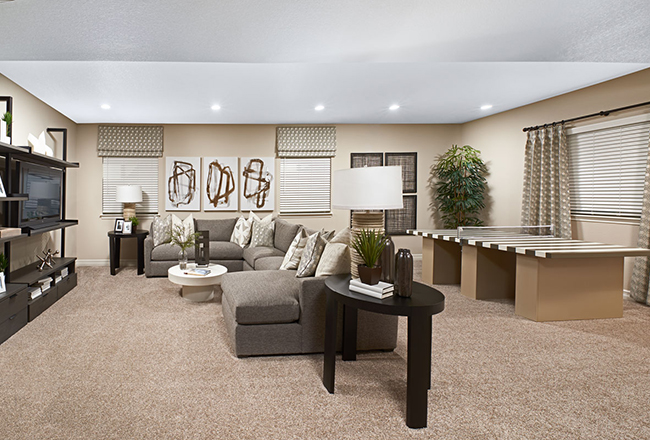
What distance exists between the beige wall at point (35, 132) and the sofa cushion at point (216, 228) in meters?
2.07

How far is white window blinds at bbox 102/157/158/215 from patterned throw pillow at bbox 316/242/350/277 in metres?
4.81

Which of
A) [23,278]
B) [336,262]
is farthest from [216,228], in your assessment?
[336,262]

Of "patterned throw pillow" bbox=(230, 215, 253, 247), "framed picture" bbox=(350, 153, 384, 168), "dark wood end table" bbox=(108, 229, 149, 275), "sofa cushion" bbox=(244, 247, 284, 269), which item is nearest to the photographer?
"sofa cushion" bbox=(244, 247, 284, 269)

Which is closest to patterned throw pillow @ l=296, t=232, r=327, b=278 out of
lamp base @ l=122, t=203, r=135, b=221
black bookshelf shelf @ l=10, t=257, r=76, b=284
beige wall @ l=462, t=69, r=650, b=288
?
black bookshelf shelf @ l=10, t=257, r=76, b=284

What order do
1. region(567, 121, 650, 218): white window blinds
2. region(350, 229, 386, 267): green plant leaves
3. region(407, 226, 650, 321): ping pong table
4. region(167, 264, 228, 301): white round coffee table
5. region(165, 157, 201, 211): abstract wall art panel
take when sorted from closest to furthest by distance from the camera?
1. region(350, 229, 386, 267): green plant leaves
2. region(407, 226, 650, 321): ping pong table
3. region(167, 264, 228, 301): white round coffee table
4. region(567, 121, 650, 218): white window blinds
5. region(165, 157, 201, 211): abstract wall art panel

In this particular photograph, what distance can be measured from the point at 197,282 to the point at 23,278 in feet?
5.44

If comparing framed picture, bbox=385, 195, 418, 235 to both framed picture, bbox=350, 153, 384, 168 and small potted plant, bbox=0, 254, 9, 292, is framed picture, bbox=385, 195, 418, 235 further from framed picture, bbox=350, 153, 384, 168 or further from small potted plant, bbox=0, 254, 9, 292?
small potted plant, bbox=0, 254, 9, 292

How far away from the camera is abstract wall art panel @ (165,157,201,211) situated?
265 inches

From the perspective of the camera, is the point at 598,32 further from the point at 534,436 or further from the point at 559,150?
the point at 534,436

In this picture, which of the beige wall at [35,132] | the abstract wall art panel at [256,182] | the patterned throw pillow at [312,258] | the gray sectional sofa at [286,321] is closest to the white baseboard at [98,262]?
the beige wall at [35,132]

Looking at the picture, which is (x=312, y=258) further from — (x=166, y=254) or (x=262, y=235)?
(x=166, y=254)

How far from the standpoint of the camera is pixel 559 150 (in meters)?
5.00

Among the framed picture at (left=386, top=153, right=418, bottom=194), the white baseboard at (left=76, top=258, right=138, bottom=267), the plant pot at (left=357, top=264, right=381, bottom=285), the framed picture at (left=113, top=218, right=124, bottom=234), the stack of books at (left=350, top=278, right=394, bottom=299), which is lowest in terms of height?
the white baseboard at (left=76, top=258, right=138, bottom=267)

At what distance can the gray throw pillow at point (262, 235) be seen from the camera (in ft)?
19.3
